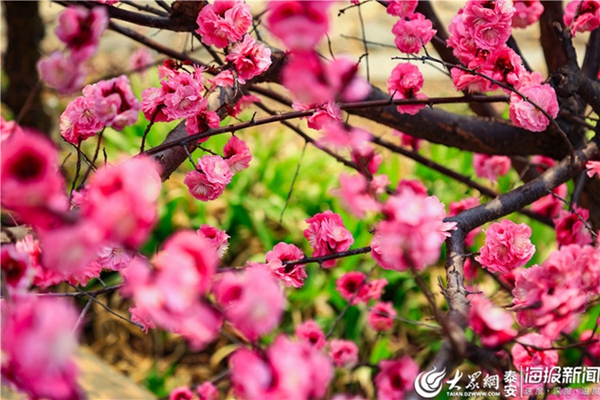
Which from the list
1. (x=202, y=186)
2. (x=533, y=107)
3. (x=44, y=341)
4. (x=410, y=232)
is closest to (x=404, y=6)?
(x=533, y=107)

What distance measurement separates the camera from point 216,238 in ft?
3.22

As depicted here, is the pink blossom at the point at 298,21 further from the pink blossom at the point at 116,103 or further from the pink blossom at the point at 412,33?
the pink blossom at the point at 412,33

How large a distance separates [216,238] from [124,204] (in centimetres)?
53

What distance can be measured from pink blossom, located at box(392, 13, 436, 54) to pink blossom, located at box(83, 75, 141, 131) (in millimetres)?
566

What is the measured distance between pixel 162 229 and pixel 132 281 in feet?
6.58

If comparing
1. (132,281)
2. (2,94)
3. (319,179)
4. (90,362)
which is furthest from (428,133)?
(2,94)

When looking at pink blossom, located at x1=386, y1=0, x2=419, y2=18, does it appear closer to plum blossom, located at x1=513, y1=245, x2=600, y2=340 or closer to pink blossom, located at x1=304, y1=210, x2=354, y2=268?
pink blossom, located at x1=304, y1=210, x2=354, y2=268

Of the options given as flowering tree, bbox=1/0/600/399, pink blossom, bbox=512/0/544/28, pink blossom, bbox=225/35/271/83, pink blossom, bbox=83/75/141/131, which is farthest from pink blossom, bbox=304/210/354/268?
pink blossom, bbox=512/0/544/28

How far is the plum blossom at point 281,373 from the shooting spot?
0.47 meters

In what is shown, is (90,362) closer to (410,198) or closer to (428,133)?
(428,133)

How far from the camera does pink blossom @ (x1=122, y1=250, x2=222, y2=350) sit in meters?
0.46

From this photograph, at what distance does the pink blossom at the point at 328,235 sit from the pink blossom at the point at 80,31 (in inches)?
20.2

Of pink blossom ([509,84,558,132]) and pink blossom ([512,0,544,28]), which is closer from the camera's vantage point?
pink blossom ([509,84,558,132])

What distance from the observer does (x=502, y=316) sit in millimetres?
676
